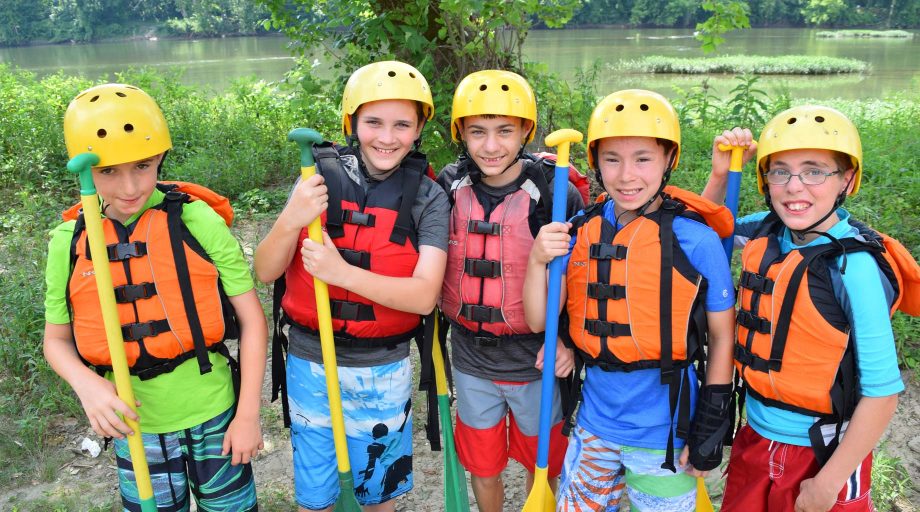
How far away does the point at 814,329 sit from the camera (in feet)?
6.61

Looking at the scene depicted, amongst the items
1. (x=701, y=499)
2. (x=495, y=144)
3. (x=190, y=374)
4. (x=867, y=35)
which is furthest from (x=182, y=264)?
(x=867, y=35)

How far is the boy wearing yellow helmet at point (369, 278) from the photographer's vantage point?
243cm

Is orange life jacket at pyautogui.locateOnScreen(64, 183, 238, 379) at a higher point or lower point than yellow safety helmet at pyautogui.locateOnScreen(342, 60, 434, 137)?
lower

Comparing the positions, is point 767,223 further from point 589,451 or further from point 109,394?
point 109,394

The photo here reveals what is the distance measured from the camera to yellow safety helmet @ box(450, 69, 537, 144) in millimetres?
2508

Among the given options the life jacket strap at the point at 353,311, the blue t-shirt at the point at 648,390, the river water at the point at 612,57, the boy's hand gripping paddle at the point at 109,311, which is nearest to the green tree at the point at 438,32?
the life jacket strap at the point at 353,311

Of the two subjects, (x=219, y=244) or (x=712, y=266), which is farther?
(x=219, y=244)

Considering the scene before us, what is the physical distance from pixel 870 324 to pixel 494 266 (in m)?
1.28

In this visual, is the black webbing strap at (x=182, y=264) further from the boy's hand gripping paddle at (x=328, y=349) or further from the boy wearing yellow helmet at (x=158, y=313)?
the boy's hand gripping paddle at (x=328, y=349)

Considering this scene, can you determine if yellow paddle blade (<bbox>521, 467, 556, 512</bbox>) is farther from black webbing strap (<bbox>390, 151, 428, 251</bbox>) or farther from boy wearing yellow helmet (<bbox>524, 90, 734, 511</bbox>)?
black webbing strap (<bbox>390, 151, 428, 251</bbox>)

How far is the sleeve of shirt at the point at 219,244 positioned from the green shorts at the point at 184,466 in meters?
0.50

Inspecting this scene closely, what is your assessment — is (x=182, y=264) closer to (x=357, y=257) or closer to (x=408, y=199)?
(x=357, y=257)

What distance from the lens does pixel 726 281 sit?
216cm

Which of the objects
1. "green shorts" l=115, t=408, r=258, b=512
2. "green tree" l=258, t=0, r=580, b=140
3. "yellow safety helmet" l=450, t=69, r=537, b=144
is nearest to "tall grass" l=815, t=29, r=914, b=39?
"green tree" l=258, t=0, r=580, b=140
